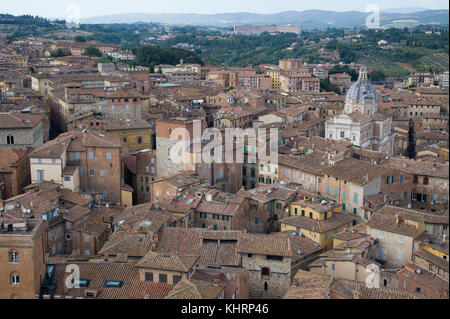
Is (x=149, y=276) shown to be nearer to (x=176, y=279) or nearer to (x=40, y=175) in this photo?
(x=176, y=279)

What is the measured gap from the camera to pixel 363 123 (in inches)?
1519

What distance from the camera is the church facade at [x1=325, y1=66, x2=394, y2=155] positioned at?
3838cm

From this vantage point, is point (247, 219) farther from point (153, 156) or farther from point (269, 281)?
point (153, 156)

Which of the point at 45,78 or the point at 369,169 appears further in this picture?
the point at 45,78

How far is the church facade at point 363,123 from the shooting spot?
126ft

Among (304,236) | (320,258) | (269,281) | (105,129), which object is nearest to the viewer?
(269,281)

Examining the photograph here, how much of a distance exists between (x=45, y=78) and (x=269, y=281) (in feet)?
113

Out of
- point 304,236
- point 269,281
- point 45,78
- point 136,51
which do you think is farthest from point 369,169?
point 136,51

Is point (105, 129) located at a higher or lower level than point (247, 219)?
higher

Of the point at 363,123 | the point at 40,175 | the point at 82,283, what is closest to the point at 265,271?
the point at 82,283

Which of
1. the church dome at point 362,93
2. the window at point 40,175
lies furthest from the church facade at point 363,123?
the window at point 40,175

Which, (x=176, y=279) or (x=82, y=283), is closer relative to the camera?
(x=176, y=279)

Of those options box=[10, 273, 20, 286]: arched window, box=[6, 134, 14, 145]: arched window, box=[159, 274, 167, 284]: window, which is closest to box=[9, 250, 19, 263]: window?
box=[10, 273, 20, 286]: arched window

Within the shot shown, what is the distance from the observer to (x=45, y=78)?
47188 millimetres
